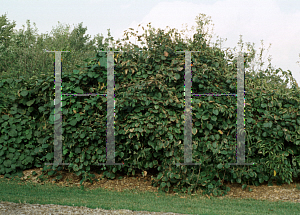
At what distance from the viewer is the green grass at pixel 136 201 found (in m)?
4.09

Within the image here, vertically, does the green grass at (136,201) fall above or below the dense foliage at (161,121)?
below

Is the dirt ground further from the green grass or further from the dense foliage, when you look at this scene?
the green grass

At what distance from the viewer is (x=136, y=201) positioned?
447cm

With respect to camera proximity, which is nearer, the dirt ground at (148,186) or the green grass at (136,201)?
the green grass at (136,201)

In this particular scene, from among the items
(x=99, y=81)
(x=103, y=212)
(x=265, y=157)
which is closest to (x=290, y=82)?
(x=265, y=157)

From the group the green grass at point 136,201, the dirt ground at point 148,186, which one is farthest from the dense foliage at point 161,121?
the green grass at point 136,201

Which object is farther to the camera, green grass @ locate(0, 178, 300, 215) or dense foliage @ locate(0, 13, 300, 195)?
dense foliage @ locate(0, 13, 300, 195)

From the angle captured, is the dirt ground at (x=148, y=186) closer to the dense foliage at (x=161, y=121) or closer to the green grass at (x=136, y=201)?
the dense foliage at (x=161, y=121)

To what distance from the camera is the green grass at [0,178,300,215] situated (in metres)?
4.09

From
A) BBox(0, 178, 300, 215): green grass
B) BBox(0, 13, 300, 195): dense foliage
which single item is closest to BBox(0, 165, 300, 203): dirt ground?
BBox(0, 13, 300, 195): dense foliage

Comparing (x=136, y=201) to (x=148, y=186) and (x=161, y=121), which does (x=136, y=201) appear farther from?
(x=161, y=121)

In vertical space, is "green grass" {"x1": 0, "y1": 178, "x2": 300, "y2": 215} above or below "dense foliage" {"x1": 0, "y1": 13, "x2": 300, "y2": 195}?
below

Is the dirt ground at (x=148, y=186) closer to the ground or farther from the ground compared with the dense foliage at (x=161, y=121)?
closer to the ground

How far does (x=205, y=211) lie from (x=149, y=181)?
1.79 m
